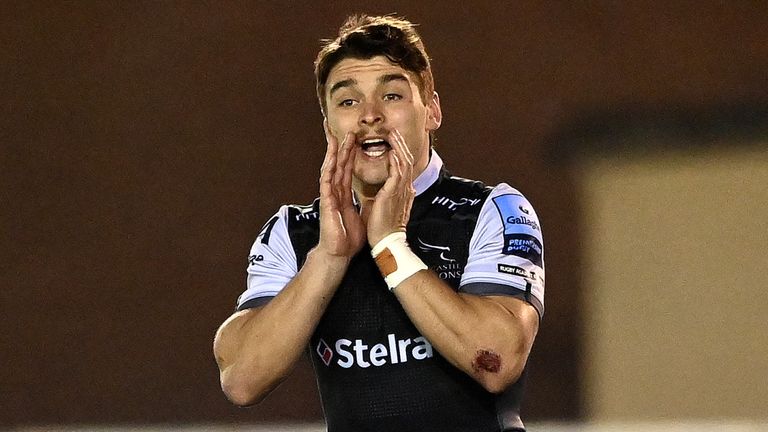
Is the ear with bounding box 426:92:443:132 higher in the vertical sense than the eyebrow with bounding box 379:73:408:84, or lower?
lower

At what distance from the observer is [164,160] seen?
4316 mm

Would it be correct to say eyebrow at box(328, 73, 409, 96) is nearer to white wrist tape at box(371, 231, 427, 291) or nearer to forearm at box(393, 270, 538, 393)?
white wrist tape at box(371, 231, 427, 291)

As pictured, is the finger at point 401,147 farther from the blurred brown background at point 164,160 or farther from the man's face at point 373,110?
the blurred brown background at point 164,160

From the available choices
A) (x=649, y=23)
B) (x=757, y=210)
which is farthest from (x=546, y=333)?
(x=649, y=23)

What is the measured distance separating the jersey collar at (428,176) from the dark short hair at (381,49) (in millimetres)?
131

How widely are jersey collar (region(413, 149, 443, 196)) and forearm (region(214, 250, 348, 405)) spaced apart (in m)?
0.30

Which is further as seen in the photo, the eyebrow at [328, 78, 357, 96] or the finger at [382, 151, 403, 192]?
the eyebrow at [328, 78, 357, 96]

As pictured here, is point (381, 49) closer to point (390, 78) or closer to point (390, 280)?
point (390, 78)

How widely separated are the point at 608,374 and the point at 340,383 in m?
2.25

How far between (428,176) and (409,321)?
0.33 m

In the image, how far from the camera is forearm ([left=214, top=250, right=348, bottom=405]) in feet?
6.54

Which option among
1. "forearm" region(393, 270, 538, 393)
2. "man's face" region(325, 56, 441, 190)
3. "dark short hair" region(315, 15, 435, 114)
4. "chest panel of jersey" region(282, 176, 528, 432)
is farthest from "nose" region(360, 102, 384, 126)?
"forearm" region(393, 270, 538, 393)

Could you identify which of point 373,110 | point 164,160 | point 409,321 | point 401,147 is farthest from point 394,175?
point 164,160

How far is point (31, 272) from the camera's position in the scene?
4352 millimetres
